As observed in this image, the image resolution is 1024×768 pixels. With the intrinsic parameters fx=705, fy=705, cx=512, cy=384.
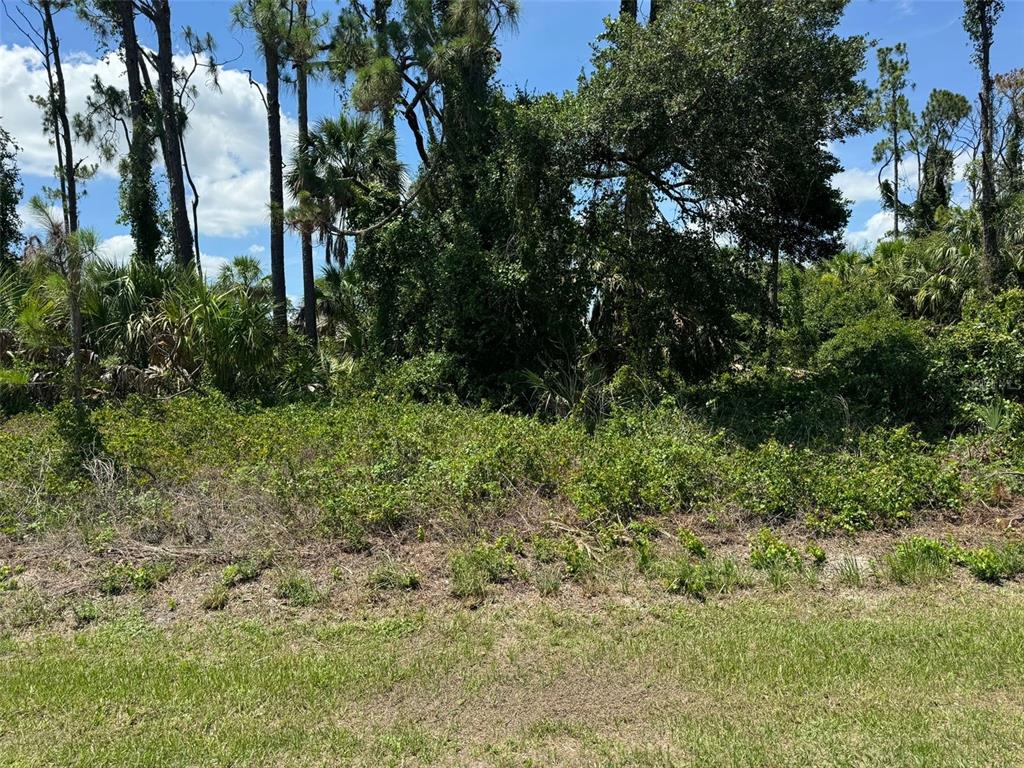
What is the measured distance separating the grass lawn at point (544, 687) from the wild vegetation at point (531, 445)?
0.03 m

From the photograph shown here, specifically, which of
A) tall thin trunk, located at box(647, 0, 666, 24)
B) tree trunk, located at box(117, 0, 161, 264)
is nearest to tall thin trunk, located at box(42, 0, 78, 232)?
tree trunk, located at box(117, 0, 161, 264)

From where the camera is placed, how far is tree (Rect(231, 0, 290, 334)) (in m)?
17.2

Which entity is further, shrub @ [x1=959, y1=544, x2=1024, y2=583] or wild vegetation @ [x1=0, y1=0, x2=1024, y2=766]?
shrub @ [x1=959, y1=544, x2=1024, y2=583]

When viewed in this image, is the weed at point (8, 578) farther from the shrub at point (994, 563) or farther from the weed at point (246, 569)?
the shrub at point (994, 563)

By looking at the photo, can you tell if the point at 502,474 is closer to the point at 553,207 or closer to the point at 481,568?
the point at 481,568

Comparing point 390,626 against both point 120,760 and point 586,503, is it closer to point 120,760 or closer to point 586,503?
point 120,760

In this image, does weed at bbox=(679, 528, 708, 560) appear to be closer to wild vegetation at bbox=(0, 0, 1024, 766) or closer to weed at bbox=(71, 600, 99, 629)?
wild vegetation at bbox=(0, 0, 1024, 766)

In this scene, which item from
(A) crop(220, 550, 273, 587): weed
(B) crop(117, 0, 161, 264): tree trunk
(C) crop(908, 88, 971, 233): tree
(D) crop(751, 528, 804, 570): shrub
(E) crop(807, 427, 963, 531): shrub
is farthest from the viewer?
(C) crop(908, 88, 971, 233): tree

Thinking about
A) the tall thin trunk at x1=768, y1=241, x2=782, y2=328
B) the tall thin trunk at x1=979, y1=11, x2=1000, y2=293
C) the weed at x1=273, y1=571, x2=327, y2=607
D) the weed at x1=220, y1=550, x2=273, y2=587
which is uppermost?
the tall thin trunk at x1=979, y1=11, x2=1000, y2=293

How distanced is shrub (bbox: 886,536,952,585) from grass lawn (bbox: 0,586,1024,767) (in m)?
0.29

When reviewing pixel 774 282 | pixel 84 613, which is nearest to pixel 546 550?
pixel 84 613

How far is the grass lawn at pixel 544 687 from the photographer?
320 centimetres

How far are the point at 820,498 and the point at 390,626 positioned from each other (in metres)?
4.21

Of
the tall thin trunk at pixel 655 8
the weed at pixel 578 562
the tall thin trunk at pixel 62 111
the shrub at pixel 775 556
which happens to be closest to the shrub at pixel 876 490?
the shrub at pixel 775 556
